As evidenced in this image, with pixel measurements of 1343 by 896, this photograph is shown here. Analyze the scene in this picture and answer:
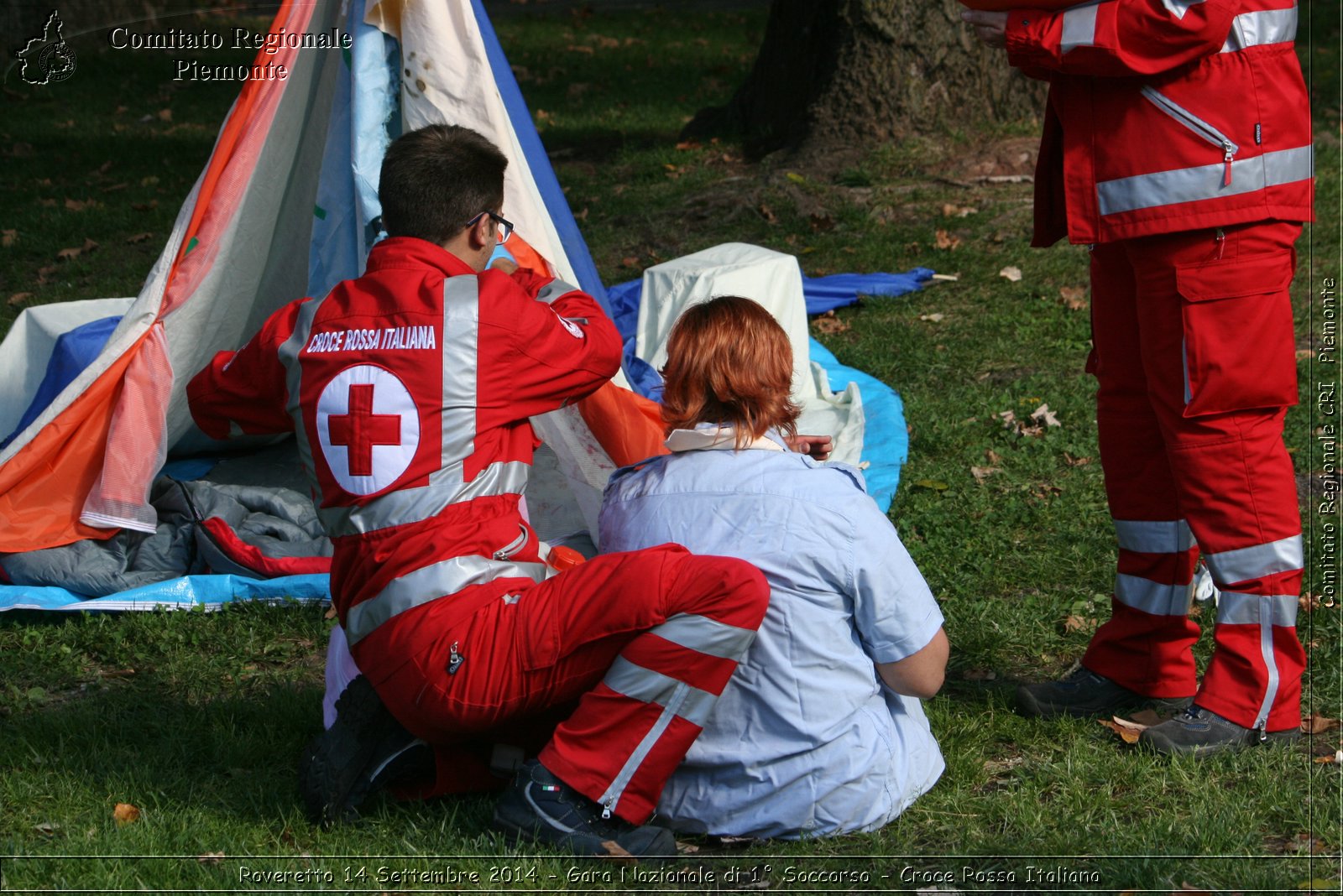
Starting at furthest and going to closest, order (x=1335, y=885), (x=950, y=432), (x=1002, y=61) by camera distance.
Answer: (x=1002, y=61) < (x=950, y=432) < (x=1335, y=885)

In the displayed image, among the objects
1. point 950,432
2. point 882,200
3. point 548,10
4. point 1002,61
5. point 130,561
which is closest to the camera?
point 130,561

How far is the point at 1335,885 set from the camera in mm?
2725

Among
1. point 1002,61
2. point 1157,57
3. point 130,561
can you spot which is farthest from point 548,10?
point 1157,57

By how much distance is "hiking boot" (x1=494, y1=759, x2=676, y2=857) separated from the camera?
2.73 m

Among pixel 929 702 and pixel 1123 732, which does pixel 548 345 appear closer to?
pixel 929 702

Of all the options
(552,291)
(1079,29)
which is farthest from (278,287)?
(1079,29)

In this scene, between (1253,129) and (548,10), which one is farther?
(548,10)

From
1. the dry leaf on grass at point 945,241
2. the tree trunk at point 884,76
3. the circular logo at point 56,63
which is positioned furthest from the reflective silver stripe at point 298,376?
the circular logo at point 56,63

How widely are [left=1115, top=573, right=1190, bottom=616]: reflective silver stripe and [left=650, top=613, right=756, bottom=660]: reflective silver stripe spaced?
1.32 m

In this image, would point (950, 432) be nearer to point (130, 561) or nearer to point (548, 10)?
point (130, 561)

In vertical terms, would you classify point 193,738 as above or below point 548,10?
below

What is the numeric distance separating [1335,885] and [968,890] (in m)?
0.77

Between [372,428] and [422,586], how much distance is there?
0.35 meters

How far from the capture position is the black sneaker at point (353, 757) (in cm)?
292
